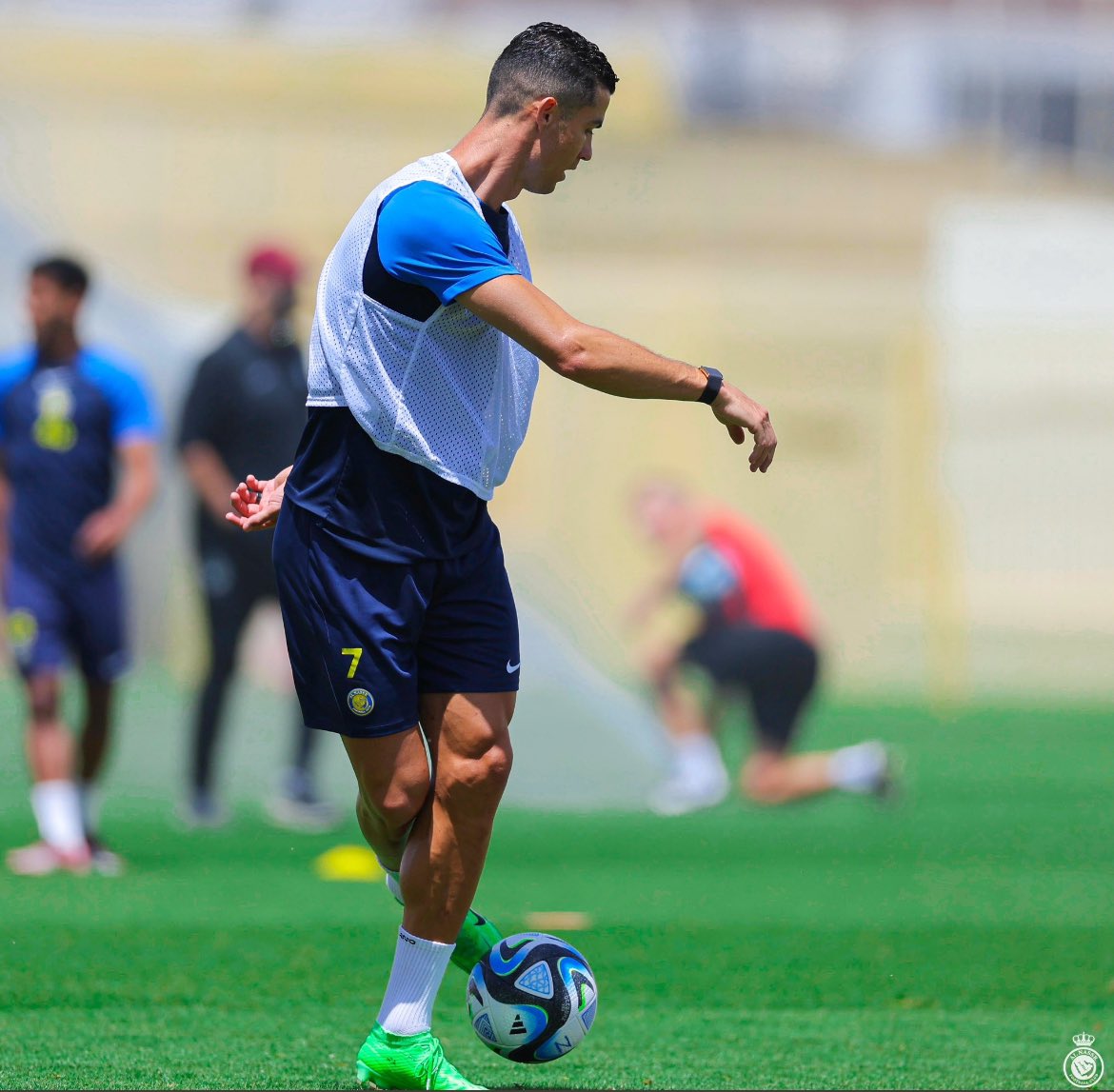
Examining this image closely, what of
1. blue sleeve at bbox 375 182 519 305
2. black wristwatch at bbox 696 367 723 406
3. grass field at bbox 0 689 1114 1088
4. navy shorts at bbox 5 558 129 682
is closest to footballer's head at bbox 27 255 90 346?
navy shorts at bbox 5 558 129 682

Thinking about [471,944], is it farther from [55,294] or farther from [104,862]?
[55,294]

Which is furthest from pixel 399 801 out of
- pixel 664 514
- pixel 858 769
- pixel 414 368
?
pixel 664 514

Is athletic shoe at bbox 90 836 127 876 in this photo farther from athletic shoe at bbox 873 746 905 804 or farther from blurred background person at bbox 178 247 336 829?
athletic shoe at bbox 873 746 905 804

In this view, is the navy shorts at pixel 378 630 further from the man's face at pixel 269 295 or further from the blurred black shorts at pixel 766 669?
the blurred black shorts at pixel 766 669

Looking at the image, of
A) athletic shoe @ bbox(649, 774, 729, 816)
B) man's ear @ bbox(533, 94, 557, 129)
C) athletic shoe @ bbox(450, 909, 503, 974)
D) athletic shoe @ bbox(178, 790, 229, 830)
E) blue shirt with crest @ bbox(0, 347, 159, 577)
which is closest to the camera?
man's ear @ bbox(533, 94, 557, 129)

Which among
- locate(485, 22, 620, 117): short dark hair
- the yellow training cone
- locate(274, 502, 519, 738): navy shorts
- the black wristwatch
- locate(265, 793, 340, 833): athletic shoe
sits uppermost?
locate(485, 22, 620, 117): short dark hair

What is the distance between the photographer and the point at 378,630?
409cm

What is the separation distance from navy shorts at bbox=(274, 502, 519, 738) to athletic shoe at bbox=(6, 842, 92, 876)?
3420 mm

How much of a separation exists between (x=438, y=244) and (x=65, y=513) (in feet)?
13.6

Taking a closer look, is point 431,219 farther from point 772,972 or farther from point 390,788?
point 772,972

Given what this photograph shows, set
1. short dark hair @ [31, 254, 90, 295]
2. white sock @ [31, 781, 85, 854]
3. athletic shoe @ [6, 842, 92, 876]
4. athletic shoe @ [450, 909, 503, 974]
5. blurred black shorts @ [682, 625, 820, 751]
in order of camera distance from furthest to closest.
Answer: blurred black shorts @ [682, 625, 820, 751]
short dark hair @ [31, 254, 90, 295]
white sock @ [31, 781, 85, 854]
athletic shoe @ [6, 842, 92, 876]
athletic shoe @ [450, 909, 503, 974]

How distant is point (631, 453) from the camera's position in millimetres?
20797

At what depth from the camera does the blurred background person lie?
8.73 meters

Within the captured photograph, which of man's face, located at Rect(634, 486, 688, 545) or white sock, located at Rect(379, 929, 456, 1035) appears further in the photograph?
man's face, located at Rect(634, 486, 688, 545)
